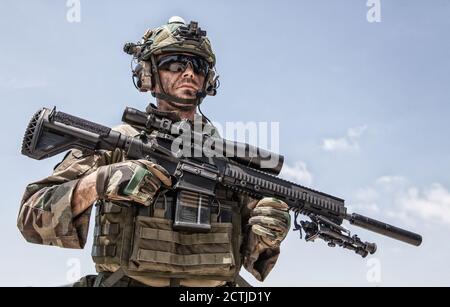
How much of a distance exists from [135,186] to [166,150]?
2.44 ft

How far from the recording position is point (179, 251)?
5273 millimetres

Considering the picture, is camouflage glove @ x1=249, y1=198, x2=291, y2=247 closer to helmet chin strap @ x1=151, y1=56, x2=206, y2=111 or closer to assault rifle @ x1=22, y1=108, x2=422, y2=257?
assault rifle @ x1=22, y1=108, x2=422, y2=257

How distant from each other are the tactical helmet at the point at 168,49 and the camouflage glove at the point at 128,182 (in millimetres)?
1328

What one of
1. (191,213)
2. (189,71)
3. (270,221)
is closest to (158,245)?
(191,213)

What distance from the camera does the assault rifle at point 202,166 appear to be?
16.7ft

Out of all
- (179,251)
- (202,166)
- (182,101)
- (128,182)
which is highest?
(182,101)

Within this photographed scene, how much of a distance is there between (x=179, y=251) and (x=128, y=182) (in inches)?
38.5

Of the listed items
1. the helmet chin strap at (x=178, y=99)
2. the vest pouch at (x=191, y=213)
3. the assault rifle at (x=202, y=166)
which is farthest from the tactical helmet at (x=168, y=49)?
the vest pouch at (x=191, y=213)

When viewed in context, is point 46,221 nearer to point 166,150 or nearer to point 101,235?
point 101,235

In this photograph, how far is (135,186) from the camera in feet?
15.5

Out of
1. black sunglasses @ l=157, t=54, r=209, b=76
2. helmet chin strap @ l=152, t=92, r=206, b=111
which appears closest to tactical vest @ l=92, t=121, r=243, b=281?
helmet chin strap @ l=152, t=92, r=206, b=111

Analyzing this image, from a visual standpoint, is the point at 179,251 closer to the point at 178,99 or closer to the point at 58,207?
the point at 58,207

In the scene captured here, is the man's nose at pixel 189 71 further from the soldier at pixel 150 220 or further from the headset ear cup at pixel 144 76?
the headset ear cup at pixel 144 76
